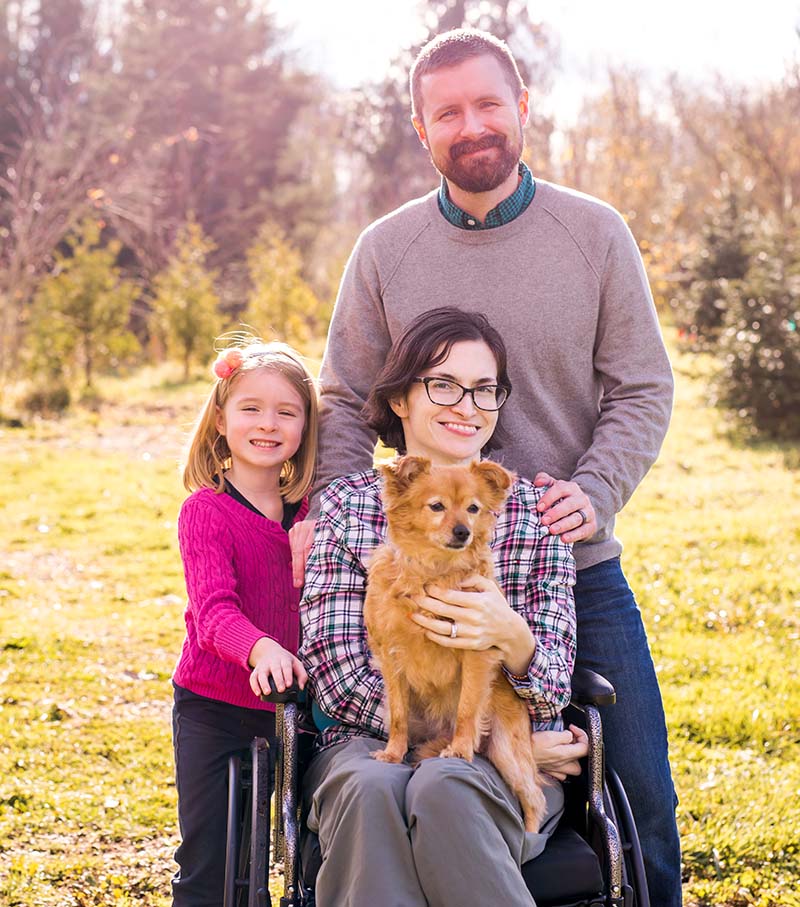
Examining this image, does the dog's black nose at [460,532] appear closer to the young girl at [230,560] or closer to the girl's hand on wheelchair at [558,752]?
the girl's hand on wheelchair at [558,752]

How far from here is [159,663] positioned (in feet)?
19.1

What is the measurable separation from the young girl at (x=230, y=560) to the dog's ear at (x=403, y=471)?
1.92ft

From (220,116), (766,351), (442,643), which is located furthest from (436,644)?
(220,116)

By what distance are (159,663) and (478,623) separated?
3763mm

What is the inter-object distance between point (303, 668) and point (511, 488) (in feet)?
2.36

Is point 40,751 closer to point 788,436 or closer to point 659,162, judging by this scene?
point 788,436

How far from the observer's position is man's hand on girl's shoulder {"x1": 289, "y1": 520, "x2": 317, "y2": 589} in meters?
2.88

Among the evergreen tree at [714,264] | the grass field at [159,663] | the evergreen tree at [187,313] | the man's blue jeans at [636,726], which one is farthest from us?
the evergreen tree at [187,313]

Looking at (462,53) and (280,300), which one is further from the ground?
(462,53)

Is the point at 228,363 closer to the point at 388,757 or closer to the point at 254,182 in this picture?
the point at 388,757

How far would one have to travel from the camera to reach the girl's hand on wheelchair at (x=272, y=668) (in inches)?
99.4

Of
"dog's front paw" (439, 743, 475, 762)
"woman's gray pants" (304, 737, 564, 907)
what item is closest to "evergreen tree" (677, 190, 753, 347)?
"dog's front paw" (439, 743, 475, 762)

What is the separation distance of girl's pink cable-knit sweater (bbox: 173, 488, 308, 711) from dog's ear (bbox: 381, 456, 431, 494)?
634 millimetres

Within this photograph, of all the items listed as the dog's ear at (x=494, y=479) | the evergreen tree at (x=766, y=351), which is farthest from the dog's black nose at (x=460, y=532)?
the evergreen tree at (x=766, y=351)
